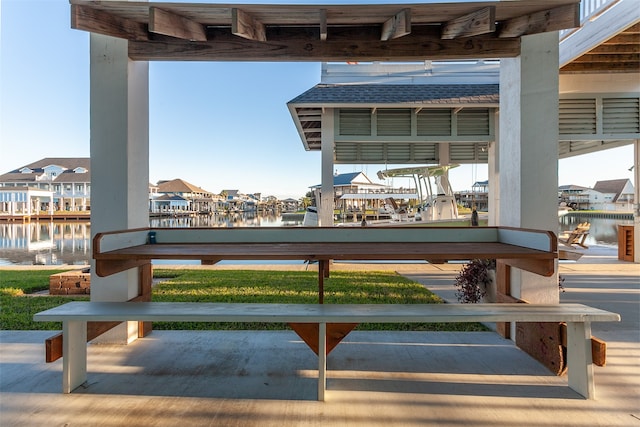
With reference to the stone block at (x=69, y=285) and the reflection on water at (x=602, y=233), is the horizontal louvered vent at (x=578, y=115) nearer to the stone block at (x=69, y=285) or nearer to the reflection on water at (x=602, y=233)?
the reflection on water at (x=602, y=233)

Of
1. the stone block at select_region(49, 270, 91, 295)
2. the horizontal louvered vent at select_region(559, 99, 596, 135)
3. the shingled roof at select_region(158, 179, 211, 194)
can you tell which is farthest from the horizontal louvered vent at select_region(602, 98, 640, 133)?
the shingled roof at select_region(158, 179, 211, 194)

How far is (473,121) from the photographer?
737 cm

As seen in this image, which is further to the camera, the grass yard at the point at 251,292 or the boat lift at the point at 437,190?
the boat lift at the point at 437,190

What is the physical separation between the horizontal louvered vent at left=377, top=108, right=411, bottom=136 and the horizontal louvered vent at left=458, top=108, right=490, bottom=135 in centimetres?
116

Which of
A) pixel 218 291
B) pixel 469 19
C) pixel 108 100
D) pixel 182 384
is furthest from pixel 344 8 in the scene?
pixel 218 291

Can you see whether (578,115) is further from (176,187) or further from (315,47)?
(176,187)

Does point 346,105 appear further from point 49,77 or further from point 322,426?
point 49,77

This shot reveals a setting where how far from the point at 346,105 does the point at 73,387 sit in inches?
240

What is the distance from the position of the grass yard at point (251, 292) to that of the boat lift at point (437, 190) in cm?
698

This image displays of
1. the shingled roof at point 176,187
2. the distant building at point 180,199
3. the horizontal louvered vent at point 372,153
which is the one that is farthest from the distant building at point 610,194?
the shingled roof at point 176,187

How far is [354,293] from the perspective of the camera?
536cm

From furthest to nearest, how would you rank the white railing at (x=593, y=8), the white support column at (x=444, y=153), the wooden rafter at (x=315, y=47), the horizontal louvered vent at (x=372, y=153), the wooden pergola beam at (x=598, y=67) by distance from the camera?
the horizontal louvered vent at (x=372, y=153)
the white support column at (x=444, y=153)
the wooden pergola beam at (x=598, y=67)
the white railing at (x=593, y=8)
the wooden rafter at (x=315, y=47)

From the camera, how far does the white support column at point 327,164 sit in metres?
7.19

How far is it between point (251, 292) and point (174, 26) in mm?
3870
